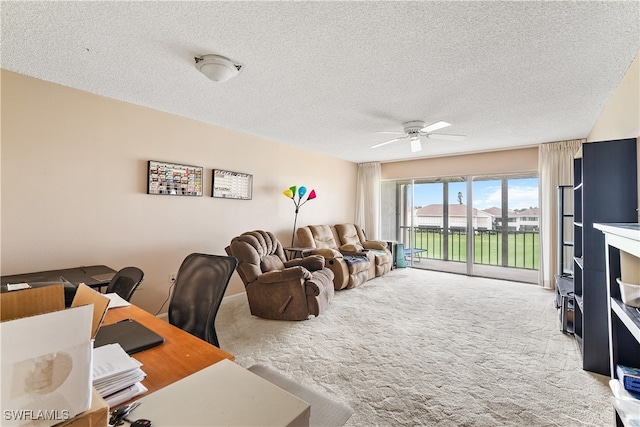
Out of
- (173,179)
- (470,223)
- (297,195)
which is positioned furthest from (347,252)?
(173,179)

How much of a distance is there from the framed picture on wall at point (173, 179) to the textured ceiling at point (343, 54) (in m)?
0.65

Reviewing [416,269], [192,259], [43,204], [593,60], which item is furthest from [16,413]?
[416,269]

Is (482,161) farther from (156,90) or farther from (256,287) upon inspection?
(156,90)

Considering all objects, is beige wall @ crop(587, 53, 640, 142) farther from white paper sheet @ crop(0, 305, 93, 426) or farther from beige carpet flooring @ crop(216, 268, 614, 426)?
white paper sheet @ crop(0, 305, 93, 426)

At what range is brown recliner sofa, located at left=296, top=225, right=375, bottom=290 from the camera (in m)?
4.38

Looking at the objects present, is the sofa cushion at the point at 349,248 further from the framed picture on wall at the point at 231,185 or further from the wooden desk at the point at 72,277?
the wooden desk at the point at 72,277

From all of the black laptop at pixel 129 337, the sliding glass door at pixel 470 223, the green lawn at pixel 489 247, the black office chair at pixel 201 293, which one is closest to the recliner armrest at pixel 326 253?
the sliding glass door at pixel 470 223

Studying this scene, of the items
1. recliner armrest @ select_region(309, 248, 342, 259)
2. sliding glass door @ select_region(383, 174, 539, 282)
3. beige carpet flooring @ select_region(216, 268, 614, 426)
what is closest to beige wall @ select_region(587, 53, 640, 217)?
beige carpet flooring @ select_region(216, 268, 614, 426)

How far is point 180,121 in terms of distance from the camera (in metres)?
3.50

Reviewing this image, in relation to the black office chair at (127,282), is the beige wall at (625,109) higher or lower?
higher

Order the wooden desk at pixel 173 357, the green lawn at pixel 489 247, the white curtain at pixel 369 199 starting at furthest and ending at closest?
the white curtain at pixel 369 199 → the green lawn at pixel 489 247 → the wooden desk at pixel 173 357

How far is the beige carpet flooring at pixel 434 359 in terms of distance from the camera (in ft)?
5.94

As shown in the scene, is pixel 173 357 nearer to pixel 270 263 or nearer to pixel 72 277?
pixel 72 277

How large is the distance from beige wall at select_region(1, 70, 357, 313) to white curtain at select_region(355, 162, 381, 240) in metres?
2.88
